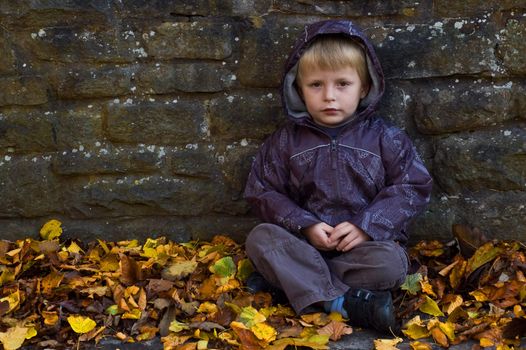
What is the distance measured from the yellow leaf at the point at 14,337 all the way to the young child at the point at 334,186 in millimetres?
862

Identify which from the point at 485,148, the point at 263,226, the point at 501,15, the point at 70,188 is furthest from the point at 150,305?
the point at 501,15

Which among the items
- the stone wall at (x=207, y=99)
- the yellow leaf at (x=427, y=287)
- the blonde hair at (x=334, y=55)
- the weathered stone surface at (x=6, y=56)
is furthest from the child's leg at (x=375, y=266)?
the weathered stone surface at (x=6, y=56)

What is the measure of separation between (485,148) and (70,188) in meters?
1.78

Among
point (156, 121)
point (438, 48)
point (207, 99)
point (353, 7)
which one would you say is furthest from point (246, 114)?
point (438, 48)

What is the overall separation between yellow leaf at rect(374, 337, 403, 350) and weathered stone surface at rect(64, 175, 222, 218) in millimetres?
1026

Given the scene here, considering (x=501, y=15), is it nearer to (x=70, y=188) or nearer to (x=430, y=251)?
(x=430, y=251)

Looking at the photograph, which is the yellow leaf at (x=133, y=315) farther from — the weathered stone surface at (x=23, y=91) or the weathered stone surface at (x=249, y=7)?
the weathered stone surface at (x=249, y=7)

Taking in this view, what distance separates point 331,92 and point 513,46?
0.76 m

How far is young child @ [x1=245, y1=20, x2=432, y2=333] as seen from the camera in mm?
2521

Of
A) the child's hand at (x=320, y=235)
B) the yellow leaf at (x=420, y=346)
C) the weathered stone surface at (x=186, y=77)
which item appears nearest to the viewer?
the yellow leaf at (x=420, y=346)

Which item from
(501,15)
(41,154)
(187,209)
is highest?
(501,15)

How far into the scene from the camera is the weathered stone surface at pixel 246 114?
9.36 ft

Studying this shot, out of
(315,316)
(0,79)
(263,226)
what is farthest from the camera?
(0,79)

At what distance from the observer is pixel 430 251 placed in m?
2.89
